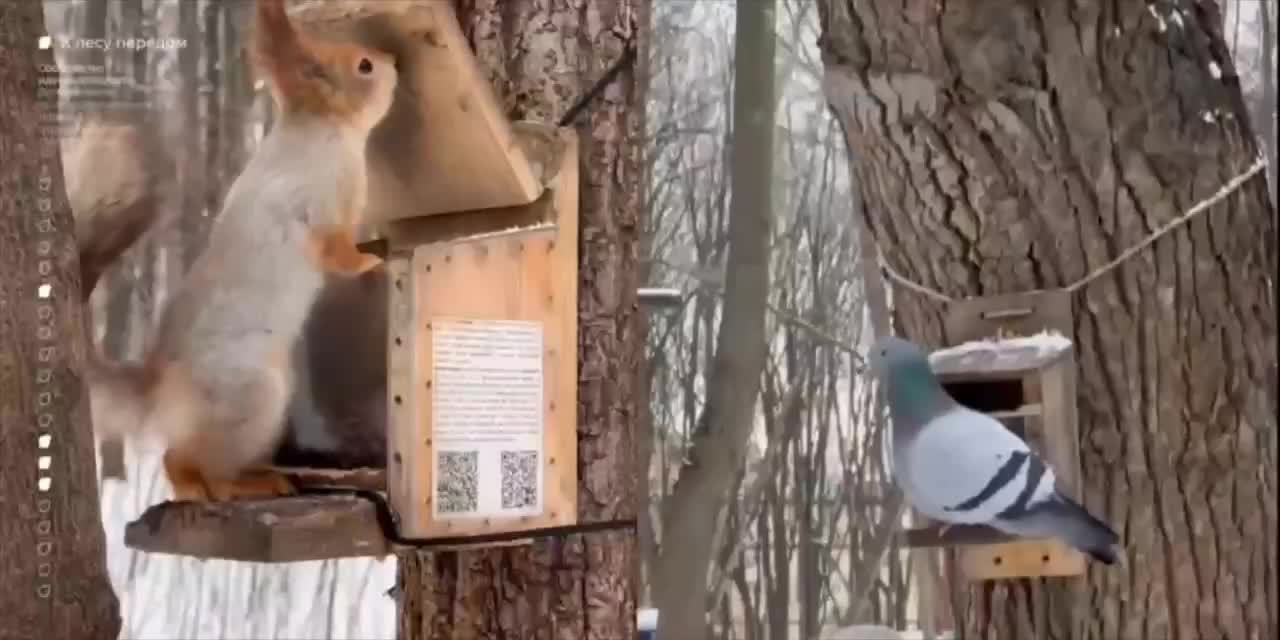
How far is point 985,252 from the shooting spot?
4.13ft

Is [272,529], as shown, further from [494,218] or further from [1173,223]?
[1173,223]

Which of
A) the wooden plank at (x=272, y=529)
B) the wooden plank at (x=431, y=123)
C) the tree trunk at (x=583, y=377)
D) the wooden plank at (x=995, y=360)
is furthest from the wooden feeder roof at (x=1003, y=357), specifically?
the wooden plank at (x=272, y=529)

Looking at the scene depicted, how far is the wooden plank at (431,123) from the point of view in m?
1.00

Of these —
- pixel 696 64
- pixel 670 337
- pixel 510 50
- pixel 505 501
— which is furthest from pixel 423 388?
pixel 696 64

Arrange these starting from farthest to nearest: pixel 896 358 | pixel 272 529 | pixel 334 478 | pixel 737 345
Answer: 1. pixel 737 345
2. pixel 896 358
3. pixel 334 478
4. pixel 272 529

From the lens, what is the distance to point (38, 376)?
115 centimetres

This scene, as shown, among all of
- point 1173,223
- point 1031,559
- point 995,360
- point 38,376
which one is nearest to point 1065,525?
point 1031,559

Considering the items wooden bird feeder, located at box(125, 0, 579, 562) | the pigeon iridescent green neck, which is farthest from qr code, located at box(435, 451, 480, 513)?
the pigeon iridescent green neck

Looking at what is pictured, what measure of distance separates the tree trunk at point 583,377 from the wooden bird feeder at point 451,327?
0.09 feet

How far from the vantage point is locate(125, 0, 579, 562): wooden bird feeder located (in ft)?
3.29

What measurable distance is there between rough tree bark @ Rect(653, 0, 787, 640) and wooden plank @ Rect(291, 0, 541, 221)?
0.45m

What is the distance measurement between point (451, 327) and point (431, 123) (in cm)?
16

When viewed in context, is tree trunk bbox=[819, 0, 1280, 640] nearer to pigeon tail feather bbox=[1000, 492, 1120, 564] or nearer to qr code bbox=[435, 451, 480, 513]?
pigeon tail feather bbox=[1000, 492, 1120, 564]

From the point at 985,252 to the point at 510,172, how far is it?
0.48m
